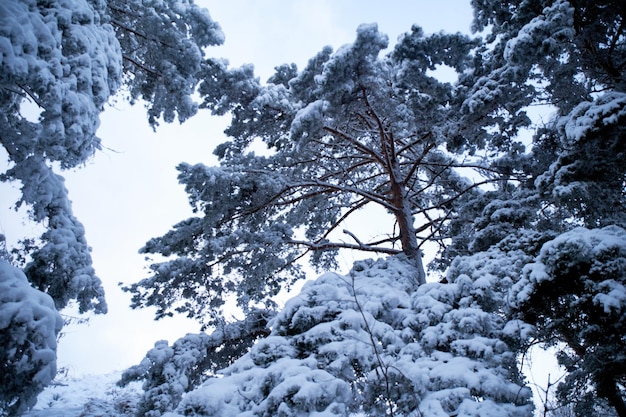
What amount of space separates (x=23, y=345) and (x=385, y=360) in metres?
3.50

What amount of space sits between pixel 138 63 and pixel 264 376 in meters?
7.24

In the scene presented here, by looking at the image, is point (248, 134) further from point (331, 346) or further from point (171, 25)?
point (331, 346)

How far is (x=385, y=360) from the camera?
3.55m

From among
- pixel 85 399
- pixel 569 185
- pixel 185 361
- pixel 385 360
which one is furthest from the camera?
pixel 85 399

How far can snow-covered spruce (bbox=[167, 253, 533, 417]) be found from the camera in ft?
9.70

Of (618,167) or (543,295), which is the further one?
(618,167)

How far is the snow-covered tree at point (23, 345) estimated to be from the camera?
3025 mm

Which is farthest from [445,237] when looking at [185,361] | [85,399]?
[85,399]

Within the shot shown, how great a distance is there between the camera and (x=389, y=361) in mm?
3510

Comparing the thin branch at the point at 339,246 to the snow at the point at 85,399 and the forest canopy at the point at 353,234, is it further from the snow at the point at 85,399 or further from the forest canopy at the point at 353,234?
the snow at the point at 85,399

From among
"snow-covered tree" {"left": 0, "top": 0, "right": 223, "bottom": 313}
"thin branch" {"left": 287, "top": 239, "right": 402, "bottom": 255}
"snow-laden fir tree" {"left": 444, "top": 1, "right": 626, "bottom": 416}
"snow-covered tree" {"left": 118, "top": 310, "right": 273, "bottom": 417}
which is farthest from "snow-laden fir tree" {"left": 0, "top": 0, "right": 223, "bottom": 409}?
"snow-laden fir tree" {"left": 444, "top": 1, "right": 626, "bottom": 416}

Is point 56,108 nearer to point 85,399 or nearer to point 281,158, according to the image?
point 281,158

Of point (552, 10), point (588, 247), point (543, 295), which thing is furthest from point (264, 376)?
point (552, 10)

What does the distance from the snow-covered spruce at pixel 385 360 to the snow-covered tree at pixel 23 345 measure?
143 cm
